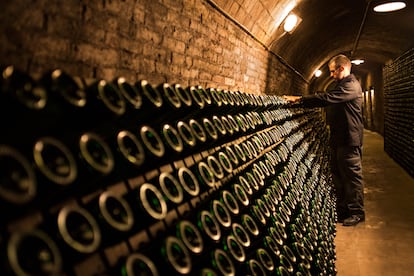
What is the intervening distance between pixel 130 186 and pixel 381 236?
4.20 meters

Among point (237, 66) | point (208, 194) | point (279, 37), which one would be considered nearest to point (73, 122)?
point (208, 194)

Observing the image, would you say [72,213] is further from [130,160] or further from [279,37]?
[279,37]

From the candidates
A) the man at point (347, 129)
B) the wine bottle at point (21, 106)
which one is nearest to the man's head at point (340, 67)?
the man at point (347, 129)

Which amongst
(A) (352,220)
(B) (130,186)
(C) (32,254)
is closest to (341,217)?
(A) (352,220)

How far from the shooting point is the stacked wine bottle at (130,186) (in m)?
1.02

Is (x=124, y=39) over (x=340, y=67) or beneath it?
over

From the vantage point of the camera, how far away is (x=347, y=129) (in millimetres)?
5086

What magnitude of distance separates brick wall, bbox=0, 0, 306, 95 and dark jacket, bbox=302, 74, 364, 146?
1.57 meters

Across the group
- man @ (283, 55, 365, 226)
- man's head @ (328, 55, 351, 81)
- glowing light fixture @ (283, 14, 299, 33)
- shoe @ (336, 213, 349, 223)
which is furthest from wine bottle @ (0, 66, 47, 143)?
glowing light fixture @ (283, 14, 299, 33)

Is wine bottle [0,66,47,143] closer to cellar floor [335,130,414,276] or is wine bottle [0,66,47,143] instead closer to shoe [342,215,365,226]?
cellar floor [335,130,414,276]

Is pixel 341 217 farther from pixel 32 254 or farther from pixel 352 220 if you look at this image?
pixel 32 254

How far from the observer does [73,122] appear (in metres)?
1.27

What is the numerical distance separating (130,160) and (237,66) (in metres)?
3.36

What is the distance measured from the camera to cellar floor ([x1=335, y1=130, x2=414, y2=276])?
375 centimetres
